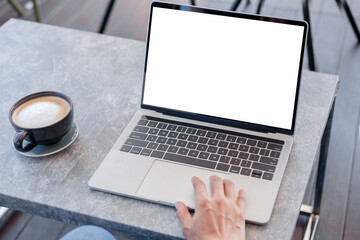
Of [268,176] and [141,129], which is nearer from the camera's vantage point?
[268,176]

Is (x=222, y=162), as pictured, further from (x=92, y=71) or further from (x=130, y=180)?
(x=92, y=71)

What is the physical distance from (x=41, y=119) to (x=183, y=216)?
0.34 metres

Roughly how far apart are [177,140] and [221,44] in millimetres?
214

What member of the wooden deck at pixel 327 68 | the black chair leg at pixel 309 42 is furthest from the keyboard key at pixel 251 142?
the black chair leg at pixel 309 42

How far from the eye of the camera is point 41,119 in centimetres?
89

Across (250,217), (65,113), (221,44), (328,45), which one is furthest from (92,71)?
(328,45)

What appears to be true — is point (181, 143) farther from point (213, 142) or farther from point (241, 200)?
point (241, 200)

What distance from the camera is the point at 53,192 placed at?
833 millimetres

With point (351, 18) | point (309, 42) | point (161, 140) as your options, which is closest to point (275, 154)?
point (161, 140)

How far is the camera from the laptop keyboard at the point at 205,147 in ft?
2.82

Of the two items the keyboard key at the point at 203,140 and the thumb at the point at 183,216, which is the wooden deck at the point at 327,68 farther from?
the thumb at the point at 183,216

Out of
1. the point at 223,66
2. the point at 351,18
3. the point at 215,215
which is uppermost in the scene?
the point at 223,66

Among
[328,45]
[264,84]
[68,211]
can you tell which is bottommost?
[328,45]

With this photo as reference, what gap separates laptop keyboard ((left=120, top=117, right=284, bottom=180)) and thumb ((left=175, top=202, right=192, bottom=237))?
0.37ft
